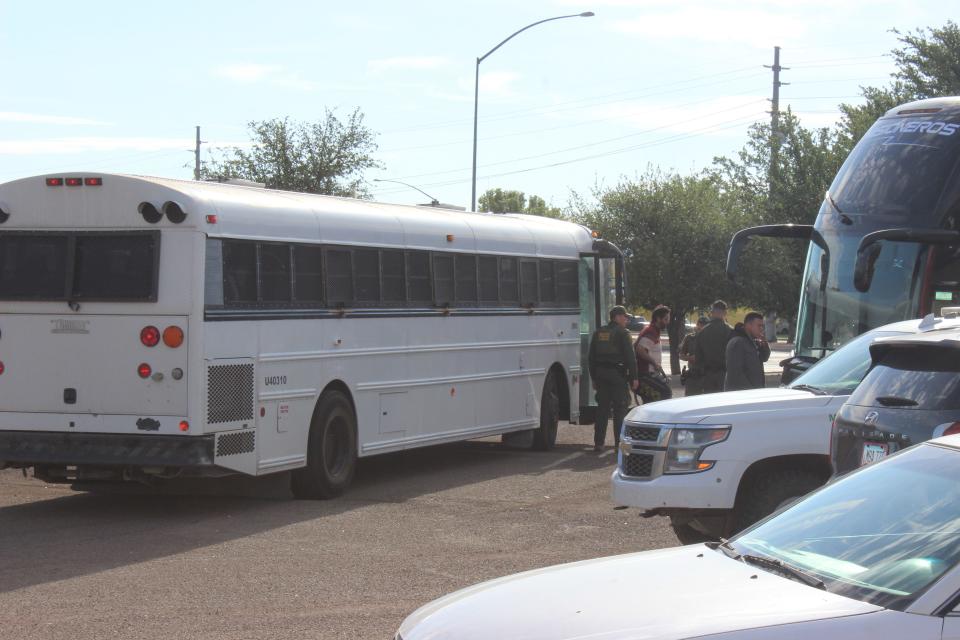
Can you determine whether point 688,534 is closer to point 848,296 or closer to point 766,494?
point 766,494

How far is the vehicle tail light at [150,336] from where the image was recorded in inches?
474

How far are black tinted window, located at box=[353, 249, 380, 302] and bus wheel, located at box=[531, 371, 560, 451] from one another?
458 cm

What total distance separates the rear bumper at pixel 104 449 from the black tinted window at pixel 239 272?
1.34 meters

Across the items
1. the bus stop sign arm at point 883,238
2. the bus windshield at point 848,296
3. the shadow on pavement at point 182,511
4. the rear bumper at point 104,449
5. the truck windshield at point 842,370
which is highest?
the bus stop sign arm at point 883,238

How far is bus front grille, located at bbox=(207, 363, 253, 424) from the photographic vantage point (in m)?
12.1

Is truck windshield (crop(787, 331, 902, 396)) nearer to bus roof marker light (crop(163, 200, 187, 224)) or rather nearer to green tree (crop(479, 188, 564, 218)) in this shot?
bus roof marker light (crop(163, 200, 187, 224))

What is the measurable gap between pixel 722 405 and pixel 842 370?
104 cm

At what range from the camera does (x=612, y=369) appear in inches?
711

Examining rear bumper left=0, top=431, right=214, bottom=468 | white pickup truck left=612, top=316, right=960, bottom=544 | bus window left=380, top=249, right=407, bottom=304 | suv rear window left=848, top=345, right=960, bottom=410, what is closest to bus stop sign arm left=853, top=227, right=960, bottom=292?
white pickup truck left=612, top=316, right=960, bottom=544

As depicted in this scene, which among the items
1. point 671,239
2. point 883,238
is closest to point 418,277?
point 883,238

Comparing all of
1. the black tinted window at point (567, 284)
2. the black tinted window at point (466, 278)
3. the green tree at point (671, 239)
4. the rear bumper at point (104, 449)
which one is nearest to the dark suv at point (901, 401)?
the rear bumper at point (104, 449)

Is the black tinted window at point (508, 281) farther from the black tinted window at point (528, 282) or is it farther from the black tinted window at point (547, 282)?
the black tinted window at point (547, 282)

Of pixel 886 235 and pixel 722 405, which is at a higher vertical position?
pixel 886 235

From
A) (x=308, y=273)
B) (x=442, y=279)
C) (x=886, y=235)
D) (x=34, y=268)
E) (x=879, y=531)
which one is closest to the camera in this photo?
(x=879, y=531)
